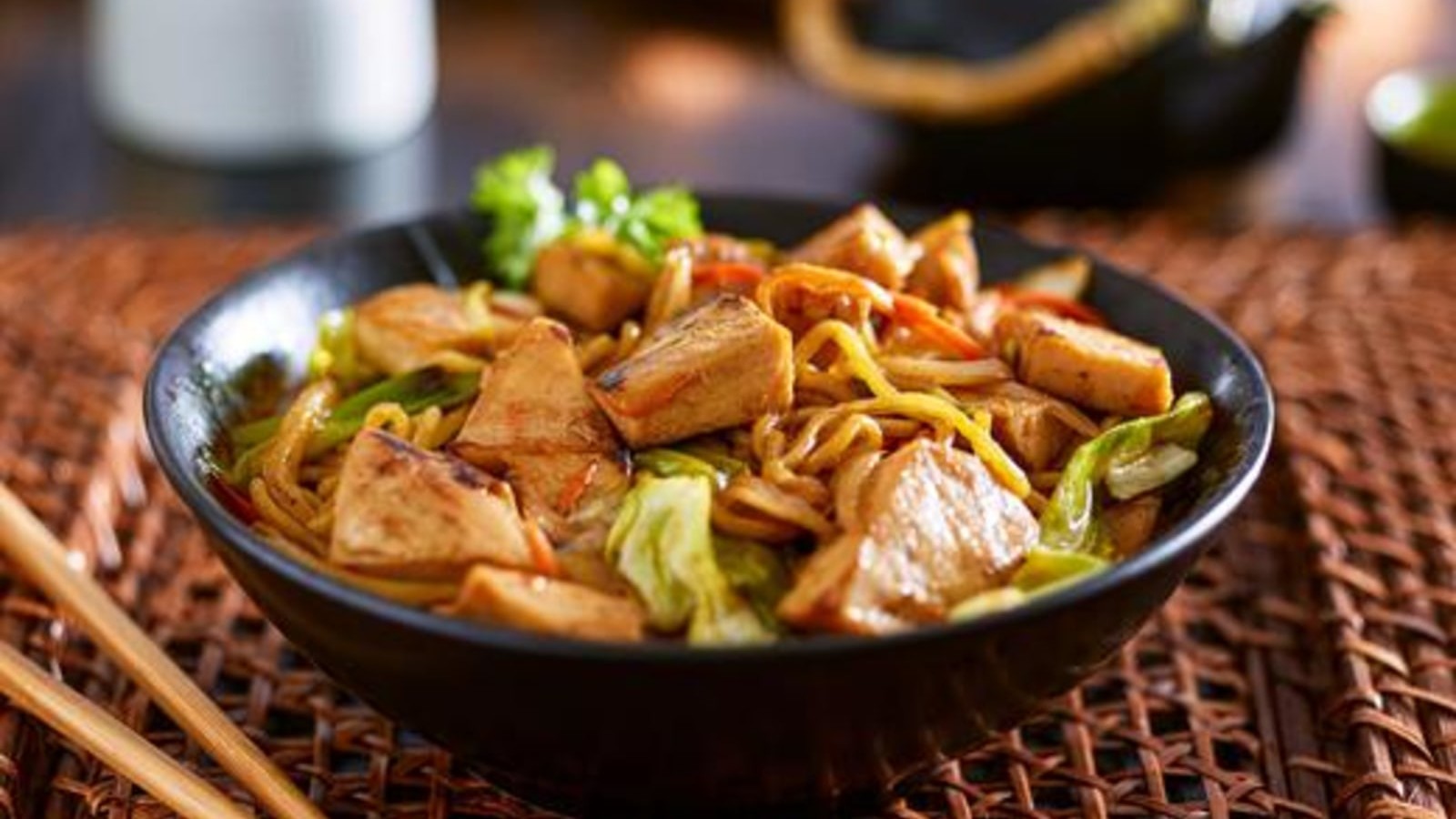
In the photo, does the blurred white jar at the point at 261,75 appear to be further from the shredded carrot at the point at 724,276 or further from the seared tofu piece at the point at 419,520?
the seared tofu piece at the point at 419,520

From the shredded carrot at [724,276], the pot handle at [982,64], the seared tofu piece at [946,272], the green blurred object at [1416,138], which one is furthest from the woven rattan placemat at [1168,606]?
the pot handle at [982,64]

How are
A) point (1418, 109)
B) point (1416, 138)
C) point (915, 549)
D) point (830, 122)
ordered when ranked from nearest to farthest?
point (915, 549), point (1416, 138), point (1418, 109), point (830, 122)

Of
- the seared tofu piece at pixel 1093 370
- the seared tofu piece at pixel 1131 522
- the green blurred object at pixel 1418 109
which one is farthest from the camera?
the green blurred object at pixel 1418 109

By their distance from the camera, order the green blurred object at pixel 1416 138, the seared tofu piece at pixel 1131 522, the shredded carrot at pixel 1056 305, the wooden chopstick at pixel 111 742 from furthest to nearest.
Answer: the green blurred object at pixel 1416 138 < the shredded carrot at pixel 1056 305 < the seared tofu piece at pixel 1131 522 < the wooden chopstick at pixel 111 742

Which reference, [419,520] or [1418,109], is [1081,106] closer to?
[1418,109]

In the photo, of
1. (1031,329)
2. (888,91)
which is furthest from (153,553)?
(888,91)

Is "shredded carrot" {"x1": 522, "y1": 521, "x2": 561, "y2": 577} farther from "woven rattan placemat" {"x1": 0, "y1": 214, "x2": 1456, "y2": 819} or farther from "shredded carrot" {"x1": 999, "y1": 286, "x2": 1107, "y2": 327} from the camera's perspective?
"shredded carrot" {"x1": 999, "y1": 286, "x2": 1107, "y2": 327}

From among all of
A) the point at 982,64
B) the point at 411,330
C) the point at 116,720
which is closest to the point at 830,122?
the point at 982,64
